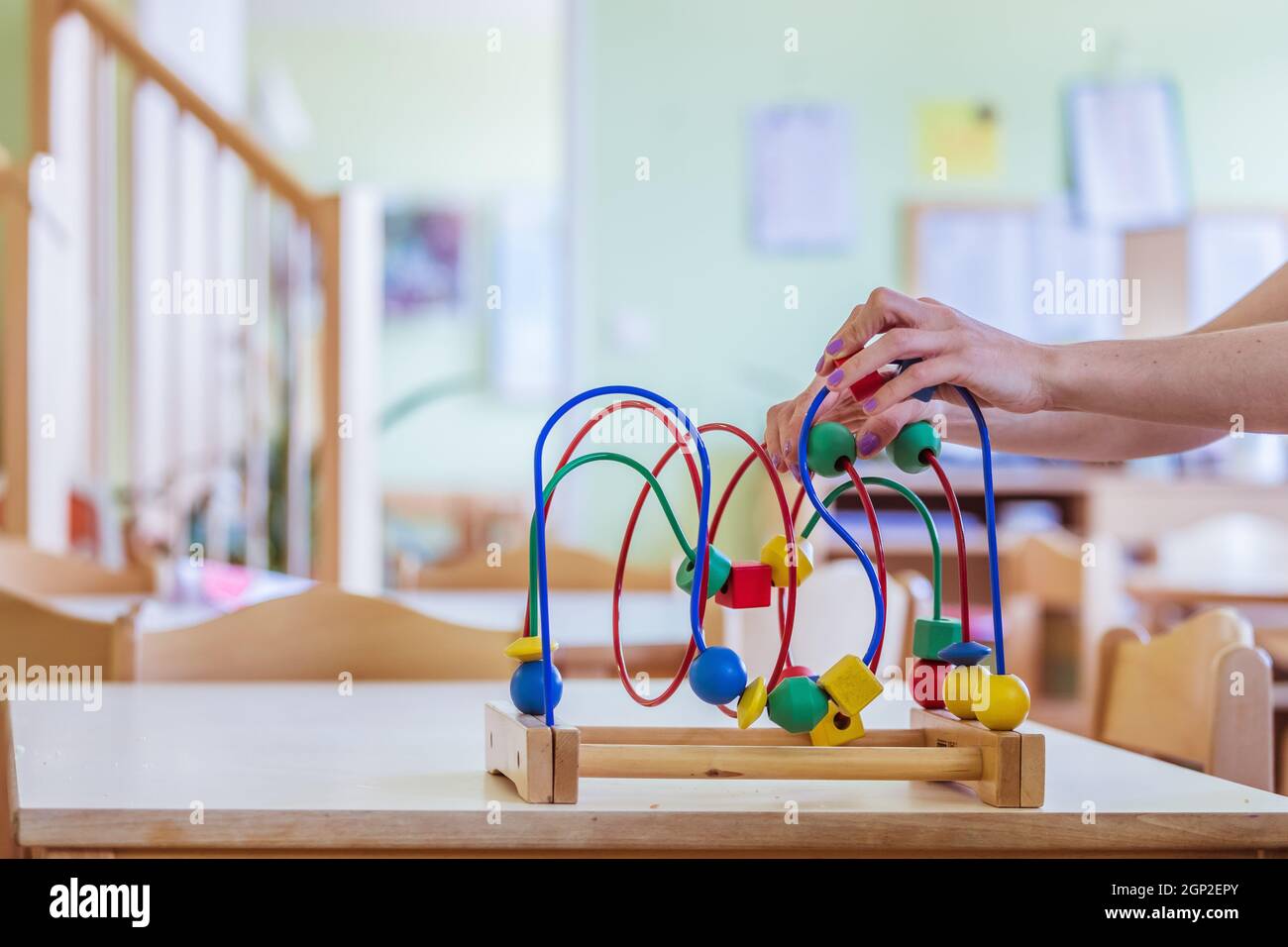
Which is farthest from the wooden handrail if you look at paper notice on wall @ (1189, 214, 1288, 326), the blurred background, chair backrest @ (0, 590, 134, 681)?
paper notice on wall @ (1189, 214, 1288, 326)

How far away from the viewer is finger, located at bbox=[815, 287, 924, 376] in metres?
0.91

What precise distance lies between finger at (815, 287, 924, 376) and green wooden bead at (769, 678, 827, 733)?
0.70 ft

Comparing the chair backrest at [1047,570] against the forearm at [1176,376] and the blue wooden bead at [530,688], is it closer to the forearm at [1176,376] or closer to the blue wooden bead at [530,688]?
the forearm at [1176,376]

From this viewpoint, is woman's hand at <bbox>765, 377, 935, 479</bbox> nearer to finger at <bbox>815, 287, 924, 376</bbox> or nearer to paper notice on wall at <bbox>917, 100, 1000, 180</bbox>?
finger at <bbox>815, 287, 924, 376</bbox>

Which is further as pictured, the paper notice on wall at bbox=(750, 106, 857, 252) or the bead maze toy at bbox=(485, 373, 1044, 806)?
the paper notice on wall at bbox=(750, 106, 857, 252)

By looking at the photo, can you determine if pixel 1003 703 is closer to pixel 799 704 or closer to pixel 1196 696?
pixel 799 704

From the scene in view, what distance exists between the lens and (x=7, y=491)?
3.04 meters

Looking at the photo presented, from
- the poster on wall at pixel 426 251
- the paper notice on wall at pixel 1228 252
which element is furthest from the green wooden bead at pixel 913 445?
the poster on wall at pixel 426 251

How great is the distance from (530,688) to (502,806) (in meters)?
0.10

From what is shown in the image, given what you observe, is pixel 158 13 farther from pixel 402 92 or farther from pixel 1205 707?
pixel 1205 707

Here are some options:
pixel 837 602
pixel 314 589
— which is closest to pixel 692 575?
pixel 314 589

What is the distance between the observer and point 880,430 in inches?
38.5
